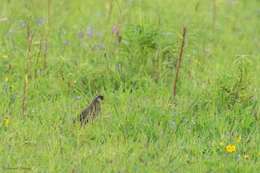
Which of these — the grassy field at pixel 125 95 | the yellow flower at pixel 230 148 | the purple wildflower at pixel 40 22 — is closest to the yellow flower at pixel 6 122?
the grassy field at pixel 125 95

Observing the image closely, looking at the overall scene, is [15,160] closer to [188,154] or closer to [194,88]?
[188,154]

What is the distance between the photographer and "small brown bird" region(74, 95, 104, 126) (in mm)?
4621

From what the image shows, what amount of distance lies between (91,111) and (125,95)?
0.52 meters

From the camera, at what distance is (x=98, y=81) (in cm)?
531

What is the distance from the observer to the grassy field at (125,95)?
13.9 feet

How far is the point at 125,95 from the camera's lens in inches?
202

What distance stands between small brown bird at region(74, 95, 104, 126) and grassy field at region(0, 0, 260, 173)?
0.06 m

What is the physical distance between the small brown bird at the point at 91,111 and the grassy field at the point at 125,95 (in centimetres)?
6

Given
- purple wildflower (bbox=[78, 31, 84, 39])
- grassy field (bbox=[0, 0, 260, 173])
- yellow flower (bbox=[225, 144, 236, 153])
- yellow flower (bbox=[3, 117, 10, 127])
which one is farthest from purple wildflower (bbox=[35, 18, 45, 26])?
yellow flower (bbox=[225, 144, 236, 153])

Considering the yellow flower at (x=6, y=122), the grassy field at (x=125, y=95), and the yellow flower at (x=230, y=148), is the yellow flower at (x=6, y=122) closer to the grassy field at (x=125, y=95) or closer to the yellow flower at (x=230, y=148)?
the grassy field at (x=125, y=95)

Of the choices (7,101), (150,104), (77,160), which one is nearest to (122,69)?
(150,104)

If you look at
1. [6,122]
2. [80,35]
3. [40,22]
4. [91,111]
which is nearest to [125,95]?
[91,111]

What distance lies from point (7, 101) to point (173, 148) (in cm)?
128

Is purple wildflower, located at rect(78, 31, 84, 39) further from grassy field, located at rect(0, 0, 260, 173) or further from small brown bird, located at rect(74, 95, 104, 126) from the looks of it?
small brown bird, located at rect(74, 95, 104, 126)
